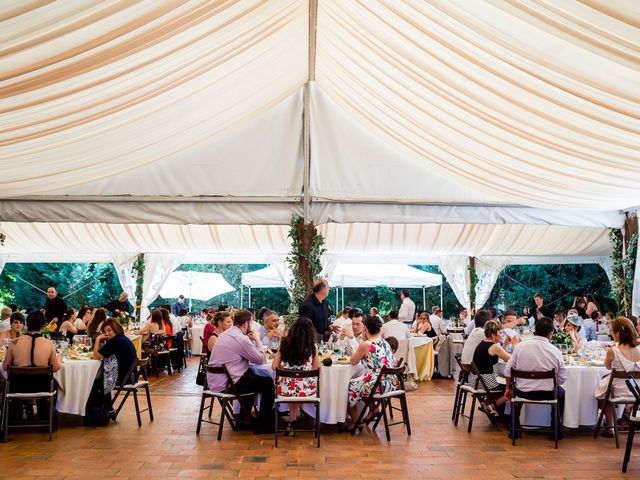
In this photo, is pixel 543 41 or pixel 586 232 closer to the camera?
pixel 543 41

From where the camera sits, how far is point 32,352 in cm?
608

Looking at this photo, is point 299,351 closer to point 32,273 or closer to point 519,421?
point 519,421

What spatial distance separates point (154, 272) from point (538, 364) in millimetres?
11279

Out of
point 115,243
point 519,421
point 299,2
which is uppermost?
point 299,2

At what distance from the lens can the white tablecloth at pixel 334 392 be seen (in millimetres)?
6262

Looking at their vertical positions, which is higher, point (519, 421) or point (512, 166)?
point (512, 166)

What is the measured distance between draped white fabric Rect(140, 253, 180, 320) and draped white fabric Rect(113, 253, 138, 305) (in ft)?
1.02

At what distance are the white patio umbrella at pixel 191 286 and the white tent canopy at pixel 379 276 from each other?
10.2 ft

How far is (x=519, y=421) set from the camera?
6254 millimetres

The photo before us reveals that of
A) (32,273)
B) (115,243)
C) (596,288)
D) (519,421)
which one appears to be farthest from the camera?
(32,273)

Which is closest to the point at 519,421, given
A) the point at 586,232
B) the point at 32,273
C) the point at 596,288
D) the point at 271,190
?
the point at 271,190

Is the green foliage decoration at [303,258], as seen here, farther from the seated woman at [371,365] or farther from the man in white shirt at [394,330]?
the seated woman at [371,365]

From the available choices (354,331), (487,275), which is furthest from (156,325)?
(487,275)

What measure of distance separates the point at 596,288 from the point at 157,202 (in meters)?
17.2
